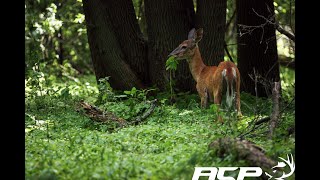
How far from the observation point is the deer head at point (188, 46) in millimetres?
10566

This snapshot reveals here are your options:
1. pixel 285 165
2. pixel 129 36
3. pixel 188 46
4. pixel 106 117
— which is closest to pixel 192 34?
pixel 188 46

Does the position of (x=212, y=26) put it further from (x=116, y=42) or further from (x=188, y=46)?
(x=116, y=42)

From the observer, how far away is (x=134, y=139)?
783cm

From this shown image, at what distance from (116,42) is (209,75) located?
2091mm

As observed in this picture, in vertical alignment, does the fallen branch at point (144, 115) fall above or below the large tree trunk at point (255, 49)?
below

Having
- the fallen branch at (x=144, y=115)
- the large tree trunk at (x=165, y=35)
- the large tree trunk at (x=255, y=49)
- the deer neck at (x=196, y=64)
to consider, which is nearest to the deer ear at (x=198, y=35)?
the deer neck at (x=196, y=64)

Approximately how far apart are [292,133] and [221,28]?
409 cm

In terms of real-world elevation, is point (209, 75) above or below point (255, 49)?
below

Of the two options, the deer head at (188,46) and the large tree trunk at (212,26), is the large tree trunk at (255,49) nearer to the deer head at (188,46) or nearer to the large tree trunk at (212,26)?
the large tree trunk at (212,26)

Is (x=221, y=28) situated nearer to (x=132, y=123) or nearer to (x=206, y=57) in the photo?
(x=206, y=57)

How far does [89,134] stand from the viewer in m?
8.20

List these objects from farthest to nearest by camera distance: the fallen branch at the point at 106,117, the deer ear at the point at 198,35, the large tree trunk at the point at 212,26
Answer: the large tree trunk at the point at 212,26
the deer ear at the point at 198,35
the fallen branch at the point at 106,117

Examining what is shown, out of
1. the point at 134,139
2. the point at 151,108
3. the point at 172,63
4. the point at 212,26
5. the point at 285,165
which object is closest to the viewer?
the point at 285,165
